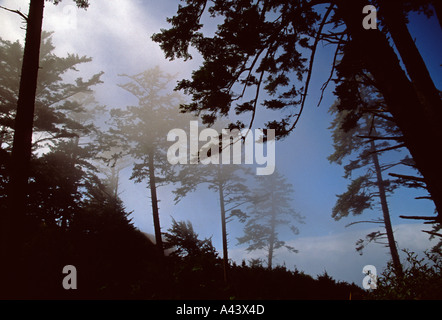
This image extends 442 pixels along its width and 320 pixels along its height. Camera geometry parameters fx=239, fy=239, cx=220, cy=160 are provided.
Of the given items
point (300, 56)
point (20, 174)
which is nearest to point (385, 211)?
point (300, 56)

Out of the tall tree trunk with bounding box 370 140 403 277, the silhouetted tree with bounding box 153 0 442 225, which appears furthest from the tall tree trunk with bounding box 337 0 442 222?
the tall tree trunk with bounding box 370 140 403 277

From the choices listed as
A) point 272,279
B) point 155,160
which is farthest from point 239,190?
point 272,279

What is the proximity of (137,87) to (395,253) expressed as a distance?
863 inches

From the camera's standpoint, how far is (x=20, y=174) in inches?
195

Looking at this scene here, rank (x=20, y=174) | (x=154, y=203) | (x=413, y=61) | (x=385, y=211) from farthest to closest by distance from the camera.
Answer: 1. (x=154, y=203)
2. (x=385, y=211)
3. (x=20, y=174)
4. (x=413, y=61)

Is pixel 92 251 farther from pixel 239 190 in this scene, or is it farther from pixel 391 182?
pixel 391 182

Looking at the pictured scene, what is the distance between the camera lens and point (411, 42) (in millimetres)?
3973

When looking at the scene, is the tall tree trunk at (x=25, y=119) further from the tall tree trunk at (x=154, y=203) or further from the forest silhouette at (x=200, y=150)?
the tall tree trunk at (x=154, y=203)

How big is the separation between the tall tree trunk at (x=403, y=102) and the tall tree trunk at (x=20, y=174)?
6.80m

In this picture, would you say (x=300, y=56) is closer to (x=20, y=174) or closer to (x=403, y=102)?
(x=403, y=102)

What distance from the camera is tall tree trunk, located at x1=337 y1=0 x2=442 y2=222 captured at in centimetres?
340

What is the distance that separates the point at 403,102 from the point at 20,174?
23.5 ft
